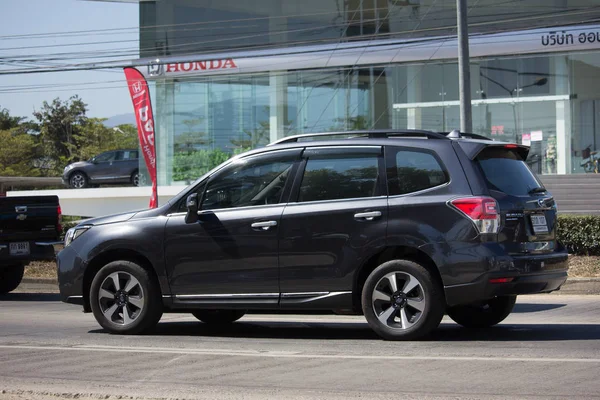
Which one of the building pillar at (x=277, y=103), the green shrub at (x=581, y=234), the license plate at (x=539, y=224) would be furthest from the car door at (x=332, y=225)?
the building pillar at (x=277, y=103)

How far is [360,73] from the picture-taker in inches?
1347

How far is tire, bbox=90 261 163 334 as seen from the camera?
9.15m

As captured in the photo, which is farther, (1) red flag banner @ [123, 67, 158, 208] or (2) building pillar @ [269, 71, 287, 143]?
(2) building pillar @ [269, 71, 287, 143]

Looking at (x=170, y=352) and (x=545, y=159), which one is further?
(x=545, y=159)

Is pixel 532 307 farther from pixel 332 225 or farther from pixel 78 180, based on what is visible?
pixel 78 180

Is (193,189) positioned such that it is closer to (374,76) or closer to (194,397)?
(194,397)

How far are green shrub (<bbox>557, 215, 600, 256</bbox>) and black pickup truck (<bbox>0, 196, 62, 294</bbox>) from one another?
Answer: 907 centimetres

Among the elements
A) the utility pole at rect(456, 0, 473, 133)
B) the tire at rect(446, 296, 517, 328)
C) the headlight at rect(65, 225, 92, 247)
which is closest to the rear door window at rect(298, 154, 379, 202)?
the tire at rect(446, 296, 517, 328)

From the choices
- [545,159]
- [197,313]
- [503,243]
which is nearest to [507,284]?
[503,243]

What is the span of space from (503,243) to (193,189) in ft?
10.5

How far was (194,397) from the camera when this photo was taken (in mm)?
6074

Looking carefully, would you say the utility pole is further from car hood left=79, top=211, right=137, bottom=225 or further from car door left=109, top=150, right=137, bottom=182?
car door left=109, top=150, right=137, bottom=182

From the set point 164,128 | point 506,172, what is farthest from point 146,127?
point 506,172

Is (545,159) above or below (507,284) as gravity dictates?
above
